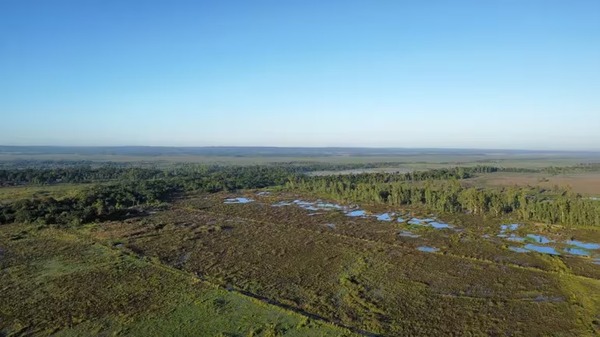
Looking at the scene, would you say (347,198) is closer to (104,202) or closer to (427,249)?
(427,249)

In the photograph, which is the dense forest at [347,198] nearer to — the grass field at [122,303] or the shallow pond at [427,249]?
the grass field at [122,303]

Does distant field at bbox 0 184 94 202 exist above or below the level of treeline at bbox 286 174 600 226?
below

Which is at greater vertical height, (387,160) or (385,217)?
(385,217)

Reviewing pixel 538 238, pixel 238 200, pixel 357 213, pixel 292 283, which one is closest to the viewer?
pixel 292 283

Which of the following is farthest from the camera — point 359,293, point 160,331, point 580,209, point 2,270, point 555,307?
point 580,209

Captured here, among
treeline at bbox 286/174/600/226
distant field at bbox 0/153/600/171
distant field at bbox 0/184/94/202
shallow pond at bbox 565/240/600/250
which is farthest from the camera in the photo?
distant field at bbox 0/153/600/171

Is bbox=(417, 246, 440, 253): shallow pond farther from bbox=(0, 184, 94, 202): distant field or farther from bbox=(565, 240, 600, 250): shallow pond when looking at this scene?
bbox=(0, 184, 94, 202): distant field

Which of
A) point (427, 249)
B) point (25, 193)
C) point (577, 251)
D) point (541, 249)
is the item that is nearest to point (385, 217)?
point (427, 249)

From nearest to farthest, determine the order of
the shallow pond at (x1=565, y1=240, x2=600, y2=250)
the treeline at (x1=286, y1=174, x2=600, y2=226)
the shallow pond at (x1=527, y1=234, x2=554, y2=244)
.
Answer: the shallow pond at (x1=565, y1=240, x2=600, y2=250)
the shallow pond at (x1=527, y1=234, x2=554, y2=244)
the treeline at (x1=286, y1=174, x2=600, y2=226)

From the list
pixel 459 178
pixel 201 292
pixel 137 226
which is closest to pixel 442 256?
pixel 201 292

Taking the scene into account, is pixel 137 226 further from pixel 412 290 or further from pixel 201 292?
pixel 412 290

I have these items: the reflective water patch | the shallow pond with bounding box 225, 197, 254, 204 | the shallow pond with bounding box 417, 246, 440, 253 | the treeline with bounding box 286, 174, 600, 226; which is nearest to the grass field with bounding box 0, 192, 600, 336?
the shallow pond with bounding box 417, 246, 440, 253
